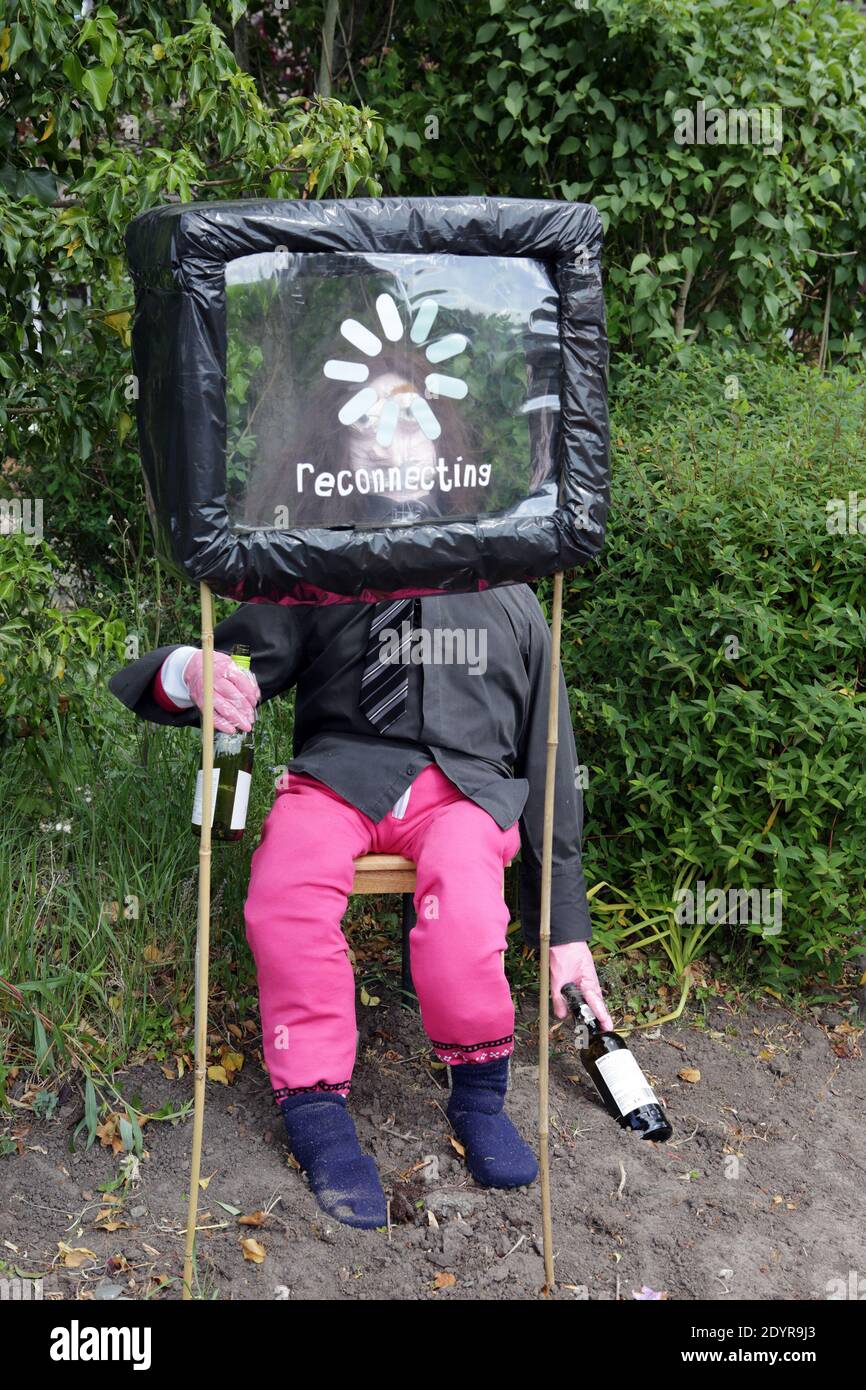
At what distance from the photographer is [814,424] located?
3703mm

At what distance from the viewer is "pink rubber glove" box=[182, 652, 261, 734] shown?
2625 mm

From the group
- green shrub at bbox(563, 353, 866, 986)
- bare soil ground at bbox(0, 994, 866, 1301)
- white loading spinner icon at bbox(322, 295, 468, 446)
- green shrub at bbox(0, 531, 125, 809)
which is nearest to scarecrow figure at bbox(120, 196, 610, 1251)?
white loading spinner icon at bbox(322, 295, 468, 446)

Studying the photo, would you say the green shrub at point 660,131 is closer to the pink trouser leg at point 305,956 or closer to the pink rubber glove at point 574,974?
the pink rubber glove at point 574,974

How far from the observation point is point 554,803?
3004 millimetres

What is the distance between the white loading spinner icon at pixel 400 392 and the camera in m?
2.28

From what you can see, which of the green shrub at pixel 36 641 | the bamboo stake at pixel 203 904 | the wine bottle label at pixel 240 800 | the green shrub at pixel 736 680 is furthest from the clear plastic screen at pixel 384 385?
the green shrub at pixel 736 680

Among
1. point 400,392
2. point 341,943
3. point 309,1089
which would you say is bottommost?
point 309,1089

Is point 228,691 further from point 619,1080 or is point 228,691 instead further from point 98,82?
point 98,82

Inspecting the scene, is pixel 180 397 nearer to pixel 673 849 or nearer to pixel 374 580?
pixel 374 580

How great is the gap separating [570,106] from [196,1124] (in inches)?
148

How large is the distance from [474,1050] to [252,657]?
36.4 inches

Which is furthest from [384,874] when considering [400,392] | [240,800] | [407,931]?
[400,392]

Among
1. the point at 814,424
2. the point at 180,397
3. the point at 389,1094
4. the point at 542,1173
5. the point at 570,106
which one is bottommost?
the point at 389,1094

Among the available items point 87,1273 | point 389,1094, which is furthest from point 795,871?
point 87,1273
